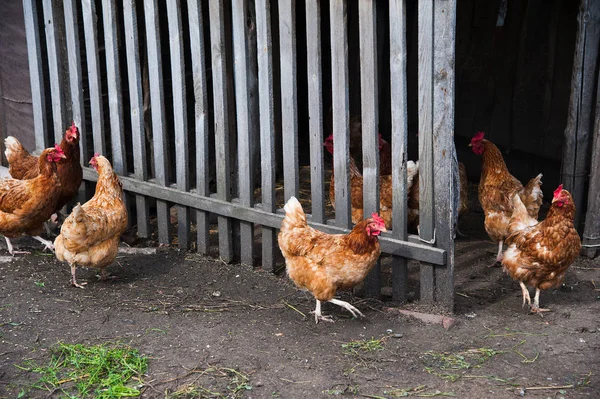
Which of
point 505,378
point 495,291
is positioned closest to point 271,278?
point 495,291

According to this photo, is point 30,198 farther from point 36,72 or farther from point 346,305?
point 346,305

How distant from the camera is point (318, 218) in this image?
19.6ft

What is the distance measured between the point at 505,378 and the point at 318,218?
6.70ft

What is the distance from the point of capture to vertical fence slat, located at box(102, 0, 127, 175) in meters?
6.91

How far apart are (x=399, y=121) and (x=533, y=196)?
6.49 feet

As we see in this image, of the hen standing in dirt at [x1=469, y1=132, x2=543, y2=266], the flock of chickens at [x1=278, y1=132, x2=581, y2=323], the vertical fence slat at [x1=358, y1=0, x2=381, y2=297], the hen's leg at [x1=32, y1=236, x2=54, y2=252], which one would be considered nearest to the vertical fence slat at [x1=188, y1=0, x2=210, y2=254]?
the flock of chickens at [x1=278, y1=132, x2=581, y2=323]

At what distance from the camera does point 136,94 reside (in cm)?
693

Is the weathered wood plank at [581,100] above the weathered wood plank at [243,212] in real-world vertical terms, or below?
above

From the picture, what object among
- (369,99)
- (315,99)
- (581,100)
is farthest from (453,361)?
(581,100)

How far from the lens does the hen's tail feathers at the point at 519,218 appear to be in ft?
19.4

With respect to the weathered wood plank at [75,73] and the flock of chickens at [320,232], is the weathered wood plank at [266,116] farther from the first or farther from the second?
the weathered wood plank at [75,73]

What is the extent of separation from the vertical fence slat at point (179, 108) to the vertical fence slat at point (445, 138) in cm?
255

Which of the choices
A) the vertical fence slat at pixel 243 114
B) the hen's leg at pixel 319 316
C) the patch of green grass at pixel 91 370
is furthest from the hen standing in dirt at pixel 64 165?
the hen's leg at pixel 319 316

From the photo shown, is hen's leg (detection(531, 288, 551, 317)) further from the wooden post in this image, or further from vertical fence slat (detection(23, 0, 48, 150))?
vertical fence slat (detection(23, 0, 48, 150))
